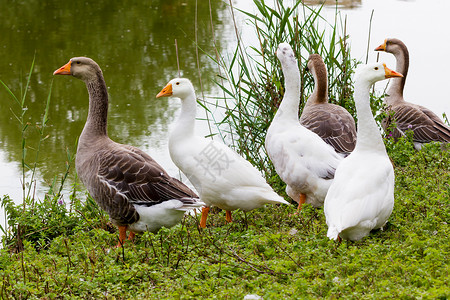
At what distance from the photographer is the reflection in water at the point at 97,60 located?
1030 centimetres

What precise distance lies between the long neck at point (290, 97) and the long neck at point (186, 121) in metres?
1.01

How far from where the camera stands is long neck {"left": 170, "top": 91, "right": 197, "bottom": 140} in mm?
5777

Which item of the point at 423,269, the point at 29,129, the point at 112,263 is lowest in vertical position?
the point at 29,129

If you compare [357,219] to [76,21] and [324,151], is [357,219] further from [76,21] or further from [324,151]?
[76,21]

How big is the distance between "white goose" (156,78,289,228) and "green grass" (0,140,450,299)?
0.23 m

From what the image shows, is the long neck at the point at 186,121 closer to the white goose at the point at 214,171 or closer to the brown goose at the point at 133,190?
the white goose at the point at 214,171

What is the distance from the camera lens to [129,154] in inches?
226

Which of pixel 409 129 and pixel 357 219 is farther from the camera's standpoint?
pixel 409 129

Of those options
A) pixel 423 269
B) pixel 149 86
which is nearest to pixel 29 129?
pixel 149 86

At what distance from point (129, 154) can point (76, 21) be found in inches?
424

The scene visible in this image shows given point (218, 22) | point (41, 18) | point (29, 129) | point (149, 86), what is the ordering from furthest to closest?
point (41, 18), point (218, 22), point (149, 86), point (29, 129)

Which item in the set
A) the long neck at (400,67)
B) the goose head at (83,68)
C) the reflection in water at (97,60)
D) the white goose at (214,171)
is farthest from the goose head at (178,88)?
the long neck at (400,67)

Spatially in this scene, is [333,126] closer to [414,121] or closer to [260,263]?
[414,121]

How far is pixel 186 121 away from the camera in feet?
19.0
